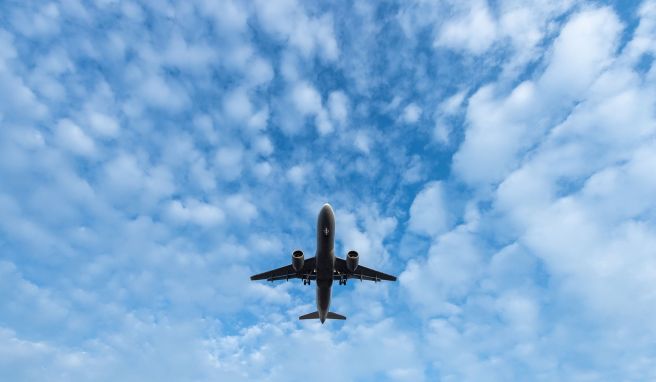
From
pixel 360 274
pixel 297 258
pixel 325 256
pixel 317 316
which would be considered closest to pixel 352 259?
pixel 325 256

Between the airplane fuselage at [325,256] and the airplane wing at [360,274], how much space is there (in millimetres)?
Result: 4046

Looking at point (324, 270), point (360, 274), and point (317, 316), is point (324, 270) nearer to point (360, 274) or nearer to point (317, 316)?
point (360, 274)

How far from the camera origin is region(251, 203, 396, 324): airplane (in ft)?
135

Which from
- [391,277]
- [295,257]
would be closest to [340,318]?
[391,277]

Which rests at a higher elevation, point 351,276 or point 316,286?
point 351,276

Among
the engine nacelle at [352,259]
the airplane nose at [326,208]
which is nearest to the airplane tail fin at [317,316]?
the engine nacelle at [352,259]

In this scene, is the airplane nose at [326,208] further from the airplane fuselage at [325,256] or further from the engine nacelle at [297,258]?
the engine nacelle at [297,258]

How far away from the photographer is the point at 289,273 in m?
52.2

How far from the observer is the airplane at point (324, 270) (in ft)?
135

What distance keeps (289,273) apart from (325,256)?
33.2 ft

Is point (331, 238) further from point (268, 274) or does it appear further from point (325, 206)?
point (268, 274)

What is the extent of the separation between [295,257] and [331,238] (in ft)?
17.8

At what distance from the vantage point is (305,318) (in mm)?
56750

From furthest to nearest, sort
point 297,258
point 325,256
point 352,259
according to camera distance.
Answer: point 352,259 → point 297,258 → point 325,256
